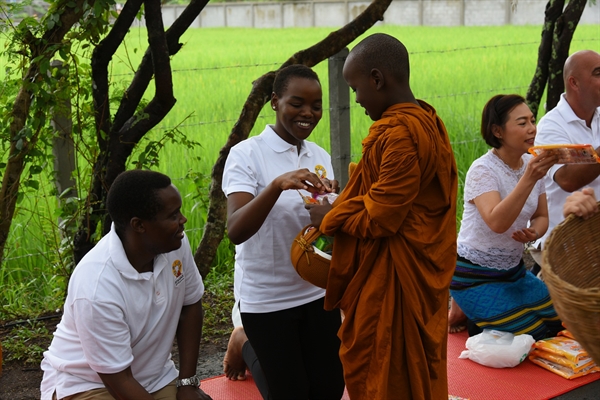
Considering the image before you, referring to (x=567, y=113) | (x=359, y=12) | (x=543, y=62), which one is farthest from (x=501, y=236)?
(x=359, y=12)

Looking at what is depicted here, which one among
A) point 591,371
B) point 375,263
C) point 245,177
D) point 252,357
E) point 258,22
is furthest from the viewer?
point 258,22

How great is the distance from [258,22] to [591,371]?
108 ft

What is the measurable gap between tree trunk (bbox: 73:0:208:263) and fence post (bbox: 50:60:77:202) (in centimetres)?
24

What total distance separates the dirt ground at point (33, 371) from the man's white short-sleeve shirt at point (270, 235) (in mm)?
1246

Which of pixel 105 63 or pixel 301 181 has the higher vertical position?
pixel 105 63

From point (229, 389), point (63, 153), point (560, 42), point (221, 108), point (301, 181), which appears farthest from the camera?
point (221, 108)

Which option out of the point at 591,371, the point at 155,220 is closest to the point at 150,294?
the point at 155,220

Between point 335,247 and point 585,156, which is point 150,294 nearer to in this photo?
point 335,247

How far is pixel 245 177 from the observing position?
3.05 m

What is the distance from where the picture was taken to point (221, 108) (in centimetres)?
893

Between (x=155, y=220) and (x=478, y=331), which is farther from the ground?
(x=155, y=220)

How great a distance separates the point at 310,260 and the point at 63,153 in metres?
2.56

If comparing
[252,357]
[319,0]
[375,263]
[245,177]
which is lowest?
[252,357]

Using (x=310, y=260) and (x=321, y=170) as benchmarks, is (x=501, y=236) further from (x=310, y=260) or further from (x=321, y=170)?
(x=310, y=260)
